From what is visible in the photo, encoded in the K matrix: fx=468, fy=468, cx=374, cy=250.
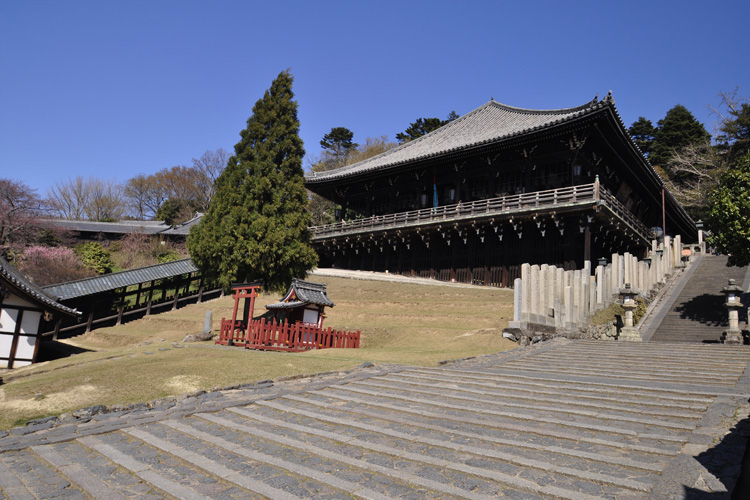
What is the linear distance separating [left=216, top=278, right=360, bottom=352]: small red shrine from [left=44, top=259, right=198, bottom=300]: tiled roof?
9749 millimetres

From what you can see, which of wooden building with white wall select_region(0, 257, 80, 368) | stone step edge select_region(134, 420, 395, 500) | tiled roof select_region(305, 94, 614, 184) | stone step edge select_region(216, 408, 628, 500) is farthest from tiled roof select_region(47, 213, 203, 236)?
stone step edge select_region(216, 408, 628, 500)

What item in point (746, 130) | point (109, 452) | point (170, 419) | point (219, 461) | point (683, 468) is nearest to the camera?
point (683, 468)

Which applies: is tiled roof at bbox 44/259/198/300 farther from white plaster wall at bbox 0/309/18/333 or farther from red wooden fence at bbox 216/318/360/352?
red wooden fence at bbox 216/318/360/352

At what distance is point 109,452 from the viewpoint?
16.3 ft

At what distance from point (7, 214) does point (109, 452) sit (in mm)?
35227

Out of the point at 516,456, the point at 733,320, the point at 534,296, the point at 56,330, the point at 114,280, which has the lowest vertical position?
the point at 56,330

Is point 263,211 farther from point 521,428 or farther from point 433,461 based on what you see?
point 433,461

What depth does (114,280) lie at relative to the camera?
79.1 ft

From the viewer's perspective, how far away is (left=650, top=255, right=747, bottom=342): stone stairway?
49.9 feet

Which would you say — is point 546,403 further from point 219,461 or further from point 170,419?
point 170,419

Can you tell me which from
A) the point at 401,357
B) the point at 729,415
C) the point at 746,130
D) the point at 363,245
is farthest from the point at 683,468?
the point at 746,130

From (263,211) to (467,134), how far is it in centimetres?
1983

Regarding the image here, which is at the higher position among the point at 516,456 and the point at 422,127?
the point at 422,127

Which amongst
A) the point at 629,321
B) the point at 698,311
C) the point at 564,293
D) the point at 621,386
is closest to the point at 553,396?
the point at 621,386
